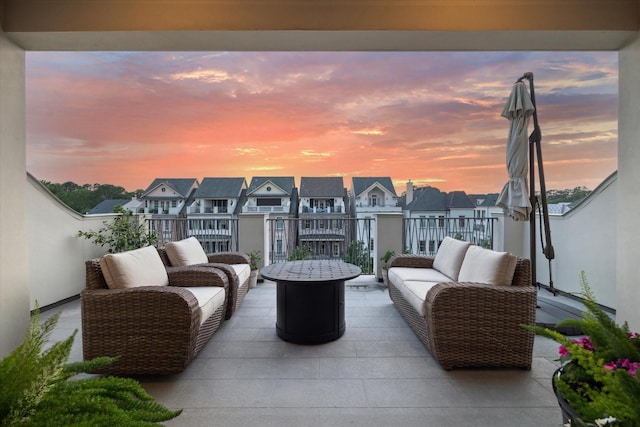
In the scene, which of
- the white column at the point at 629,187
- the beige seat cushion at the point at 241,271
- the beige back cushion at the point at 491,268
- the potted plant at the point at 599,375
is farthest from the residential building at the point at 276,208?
the potted plant at the point at 599,375

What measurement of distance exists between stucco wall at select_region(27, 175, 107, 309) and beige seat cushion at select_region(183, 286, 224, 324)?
2.33 meters

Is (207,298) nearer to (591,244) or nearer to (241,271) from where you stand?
(241,271)

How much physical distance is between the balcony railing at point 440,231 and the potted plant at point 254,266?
252 cm

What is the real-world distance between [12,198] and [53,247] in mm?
2006

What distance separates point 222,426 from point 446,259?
2.78m

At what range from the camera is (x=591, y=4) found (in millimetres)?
2633

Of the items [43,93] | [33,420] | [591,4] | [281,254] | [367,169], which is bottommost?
[281,254]

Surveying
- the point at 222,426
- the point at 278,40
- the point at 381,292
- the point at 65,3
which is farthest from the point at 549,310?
the point at 65,3

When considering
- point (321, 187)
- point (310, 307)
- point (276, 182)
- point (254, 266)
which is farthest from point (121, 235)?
point (321, 187)

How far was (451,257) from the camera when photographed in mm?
3676

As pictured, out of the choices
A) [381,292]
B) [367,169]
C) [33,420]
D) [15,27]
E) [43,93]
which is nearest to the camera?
[33,420]

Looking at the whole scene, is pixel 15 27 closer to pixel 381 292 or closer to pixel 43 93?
pixel 43 93

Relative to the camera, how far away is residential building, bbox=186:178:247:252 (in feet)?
20.5

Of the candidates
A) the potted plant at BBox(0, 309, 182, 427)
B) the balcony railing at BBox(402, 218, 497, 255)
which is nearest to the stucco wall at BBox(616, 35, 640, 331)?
the balcony railing at BBox(402, 218, 497, 255)
